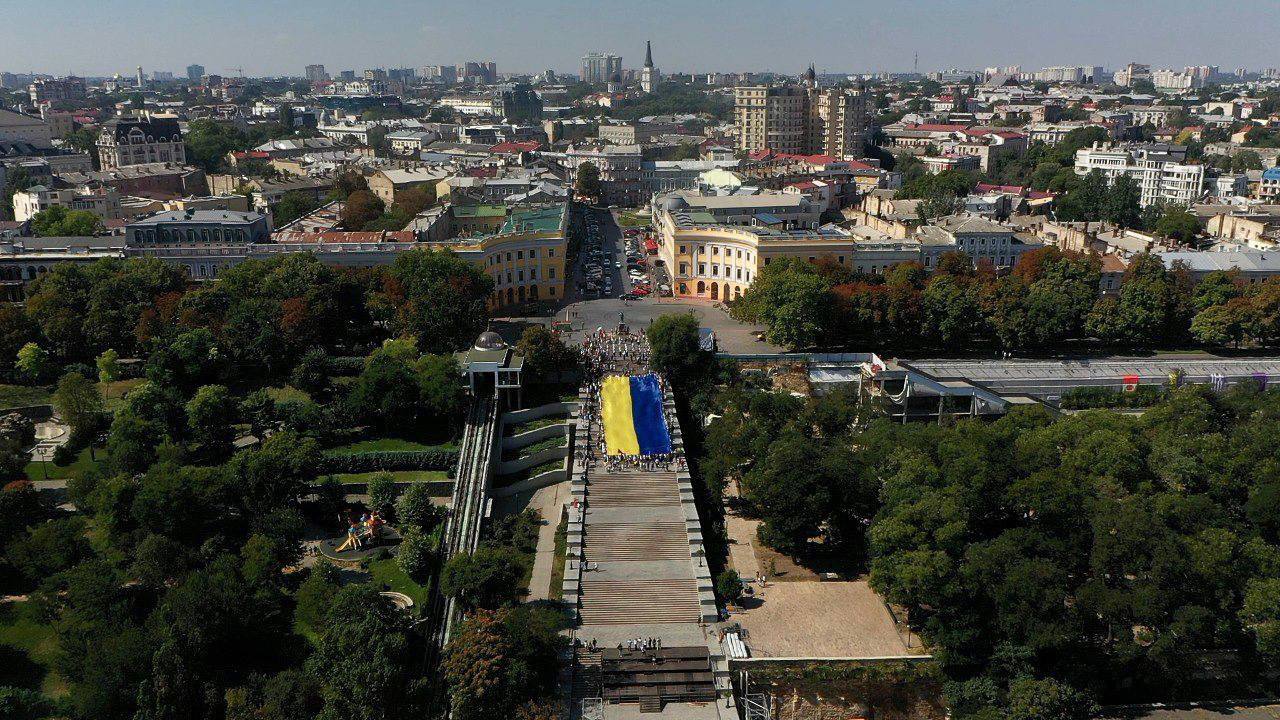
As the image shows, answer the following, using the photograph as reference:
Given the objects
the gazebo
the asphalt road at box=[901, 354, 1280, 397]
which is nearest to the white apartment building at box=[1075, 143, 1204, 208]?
the asphalt road at box=[901, 354, 1280, 397]

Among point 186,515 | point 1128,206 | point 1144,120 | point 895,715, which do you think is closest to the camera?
point 895,715

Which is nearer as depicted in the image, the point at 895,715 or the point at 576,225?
the point at 895,715

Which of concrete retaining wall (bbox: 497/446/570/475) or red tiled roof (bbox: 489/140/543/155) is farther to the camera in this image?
red tiled roof (bbox: 489/140/543/155)

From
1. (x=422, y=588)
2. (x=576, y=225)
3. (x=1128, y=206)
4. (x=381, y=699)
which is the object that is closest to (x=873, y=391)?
(x=422, y=588)

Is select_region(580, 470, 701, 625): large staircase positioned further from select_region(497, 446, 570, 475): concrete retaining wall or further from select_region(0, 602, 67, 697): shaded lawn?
select_region(0, 602, 67, 697): shaded lawn

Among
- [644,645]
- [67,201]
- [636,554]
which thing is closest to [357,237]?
[67,201]

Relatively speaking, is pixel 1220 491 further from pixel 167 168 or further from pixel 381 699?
pixel 167 168
